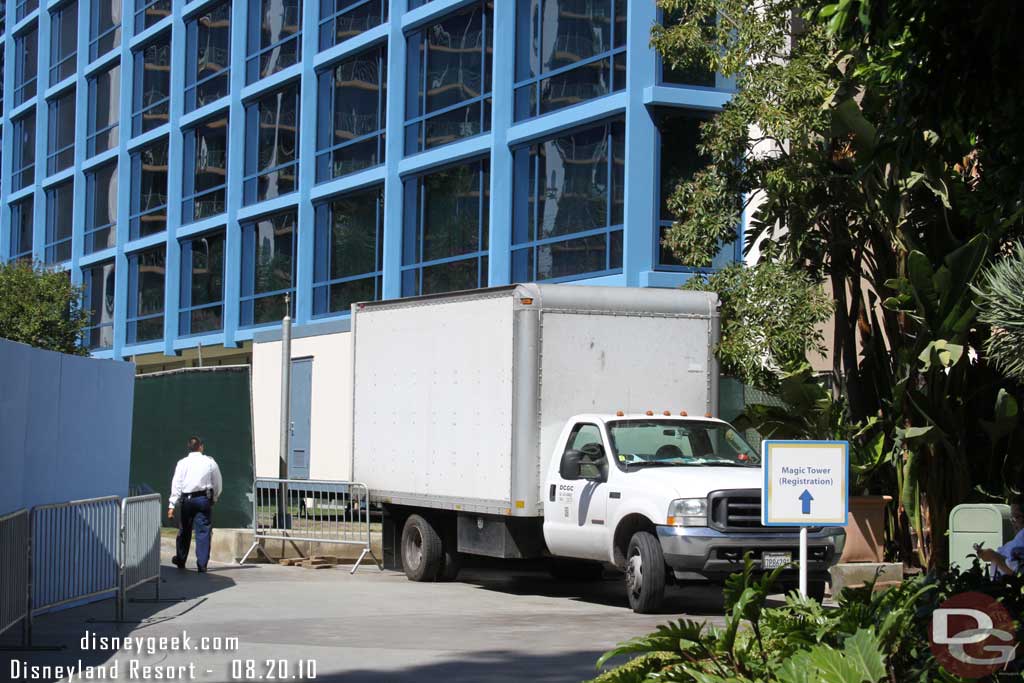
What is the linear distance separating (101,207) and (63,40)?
844cm

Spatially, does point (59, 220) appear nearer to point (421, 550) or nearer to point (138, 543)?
point (421, 550)

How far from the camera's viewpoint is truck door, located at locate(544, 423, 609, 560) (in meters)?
16.0

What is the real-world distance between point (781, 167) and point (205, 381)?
36.7 feet

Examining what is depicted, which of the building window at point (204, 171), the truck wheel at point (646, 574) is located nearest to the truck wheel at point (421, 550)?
the truck wheel at point (646, 574)

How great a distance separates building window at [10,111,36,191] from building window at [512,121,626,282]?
30.5 metres

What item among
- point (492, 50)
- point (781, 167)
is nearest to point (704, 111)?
point (492, 50)

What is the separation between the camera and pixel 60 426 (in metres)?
15.2

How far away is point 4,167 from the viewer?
187 feet

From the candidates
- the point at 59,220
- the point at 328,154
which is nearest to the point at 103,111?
the point at 59,220

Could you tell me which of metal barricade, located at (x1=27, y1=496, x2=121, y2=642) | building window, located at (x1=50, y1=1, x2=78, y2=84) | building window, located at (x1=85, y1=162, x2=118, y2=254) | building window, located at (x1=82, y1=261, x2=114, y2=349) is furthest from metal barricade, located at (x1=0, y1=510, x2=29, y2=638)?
building window, located at (x1=50, y1=1, x2=78, y2=84)

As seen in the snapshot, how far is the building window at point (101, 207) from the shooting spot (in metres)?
47.4

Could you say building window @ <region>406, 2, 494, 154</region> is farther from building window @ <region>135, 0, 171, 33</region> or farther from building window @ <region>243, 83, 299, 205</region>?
building window @ <region>135, 0, 171, 33</region>

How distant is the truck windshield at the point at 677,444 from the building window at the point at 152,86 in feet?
101

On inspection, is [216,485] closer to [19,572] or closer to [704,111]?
[19,572]
